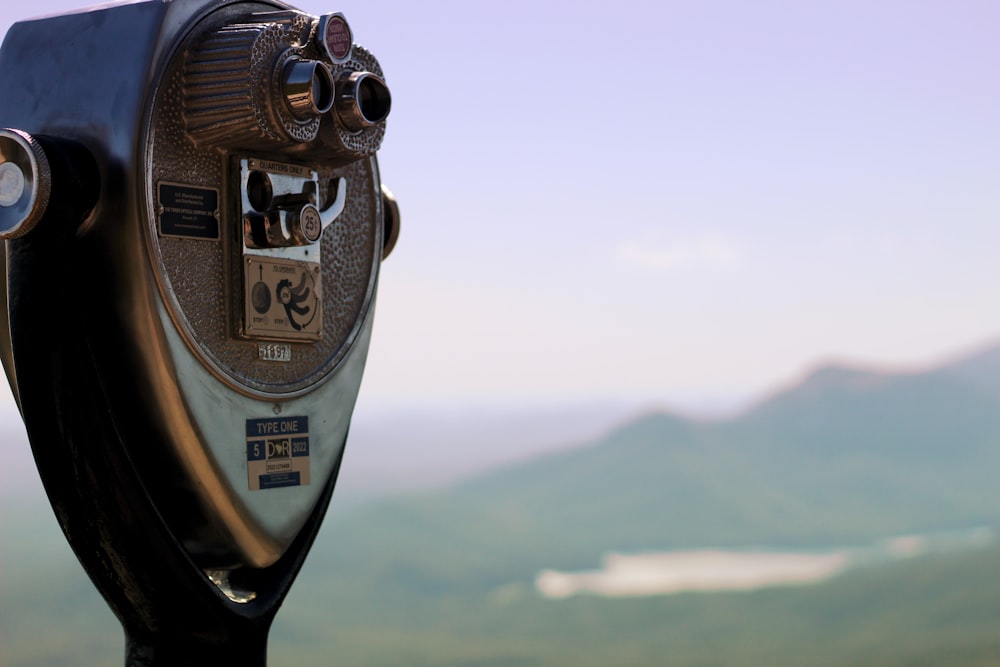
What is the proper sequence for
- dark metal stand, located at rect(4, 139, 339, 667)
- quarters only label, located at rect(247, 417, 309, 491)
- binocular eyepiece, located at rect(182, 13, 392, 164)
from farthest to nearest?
quarters only label, located at rect(247, 417, 309, 491) < binocular eyepiece, located at rect(182, 13, 392, 164) < dark metal stand, located at rect(4, 139, 339, 667)

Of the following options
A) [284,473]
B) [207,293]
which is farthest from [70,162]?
[284,473]

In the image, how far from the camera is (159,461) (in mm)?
2727

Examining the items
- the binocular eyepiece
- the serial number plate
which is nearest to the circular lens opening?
the binocular eyepiece

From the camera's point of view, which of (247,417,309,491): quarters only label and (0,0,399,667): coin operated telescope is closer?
(0,0,399,667): coin operated telescope

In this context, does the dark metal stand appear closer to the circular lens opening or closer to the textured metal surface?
the textured metal surface

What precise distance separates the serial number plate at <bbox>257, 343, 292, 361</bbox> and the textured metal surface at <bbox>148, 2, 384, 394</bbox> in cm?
1

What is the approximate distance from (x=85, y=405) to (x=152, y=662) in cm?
52

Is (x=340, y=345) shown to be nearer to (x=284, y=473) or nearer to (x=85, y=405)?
(x=284, y=473)

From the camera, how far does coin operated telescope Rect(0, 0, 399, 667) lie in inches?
104

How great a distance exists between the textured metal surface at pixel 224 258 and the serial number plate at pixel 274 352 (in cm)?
1

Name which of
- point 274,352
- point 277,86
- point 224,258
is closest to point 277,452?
point 274,352

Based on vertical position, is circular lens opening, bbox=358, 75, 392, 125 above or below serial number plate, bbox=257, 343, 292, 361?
above

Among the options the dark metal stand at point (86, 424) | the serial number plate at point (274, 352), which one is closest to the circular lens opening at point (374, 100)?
the serial number plate at point (274, 352)

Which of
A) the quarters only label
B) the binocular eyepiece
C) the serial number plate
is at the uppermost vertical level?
the binocular eyepiece
